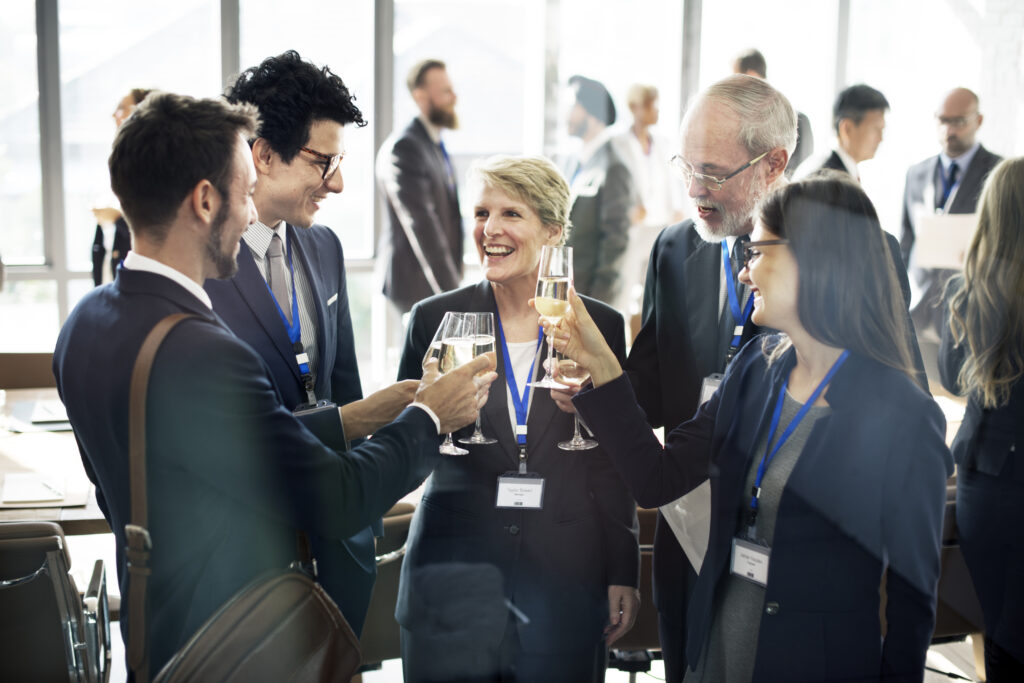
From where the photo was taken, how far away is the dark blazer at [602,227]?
5.12 metres

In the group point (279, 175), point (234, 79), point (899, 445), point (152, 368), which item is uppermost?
point (234, 79)

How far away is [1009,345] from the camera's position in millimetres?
2170

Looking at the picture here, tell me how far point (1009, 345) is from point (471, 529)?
4.67 feet

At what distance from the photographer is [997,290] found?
2.19 metres

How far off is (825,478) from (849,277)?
33 cm

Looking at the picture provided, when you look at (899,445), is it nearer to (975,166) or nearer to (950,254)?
(950,254)

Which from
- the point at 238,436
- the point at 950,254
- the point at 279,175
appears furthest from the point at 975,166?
the point at 238,436

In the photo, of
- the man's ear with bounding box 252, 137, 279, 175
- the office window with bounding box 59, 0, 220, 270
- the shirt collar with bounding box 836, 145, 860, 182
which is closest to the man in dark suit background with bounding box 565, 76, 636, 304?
the shirt collar with bounding box 836, 145, 860, 182

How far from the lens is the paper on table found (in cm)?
221

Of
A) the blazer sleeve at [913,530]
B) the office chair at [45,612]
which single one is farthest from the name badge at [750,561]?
the office chair at [45,612]

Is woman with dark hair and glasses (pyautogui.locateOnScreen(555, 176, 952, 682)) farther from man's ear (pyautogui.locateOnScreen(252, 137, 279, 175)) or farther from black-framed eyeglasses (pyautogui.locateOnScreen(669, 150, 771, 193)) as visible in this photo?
man's ear (pyautogui.locateOnScreen(252, 137, 279, 175))

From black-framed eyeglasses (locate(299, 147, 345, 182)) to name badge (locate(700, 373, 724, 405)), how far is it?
3.00 feet

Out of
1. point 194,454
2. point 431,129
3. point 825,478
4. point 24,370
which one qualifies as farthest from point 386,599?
point 431,129

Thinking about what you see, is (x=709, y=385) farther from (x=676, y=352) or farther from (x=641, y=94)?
(x=641, y=94)
